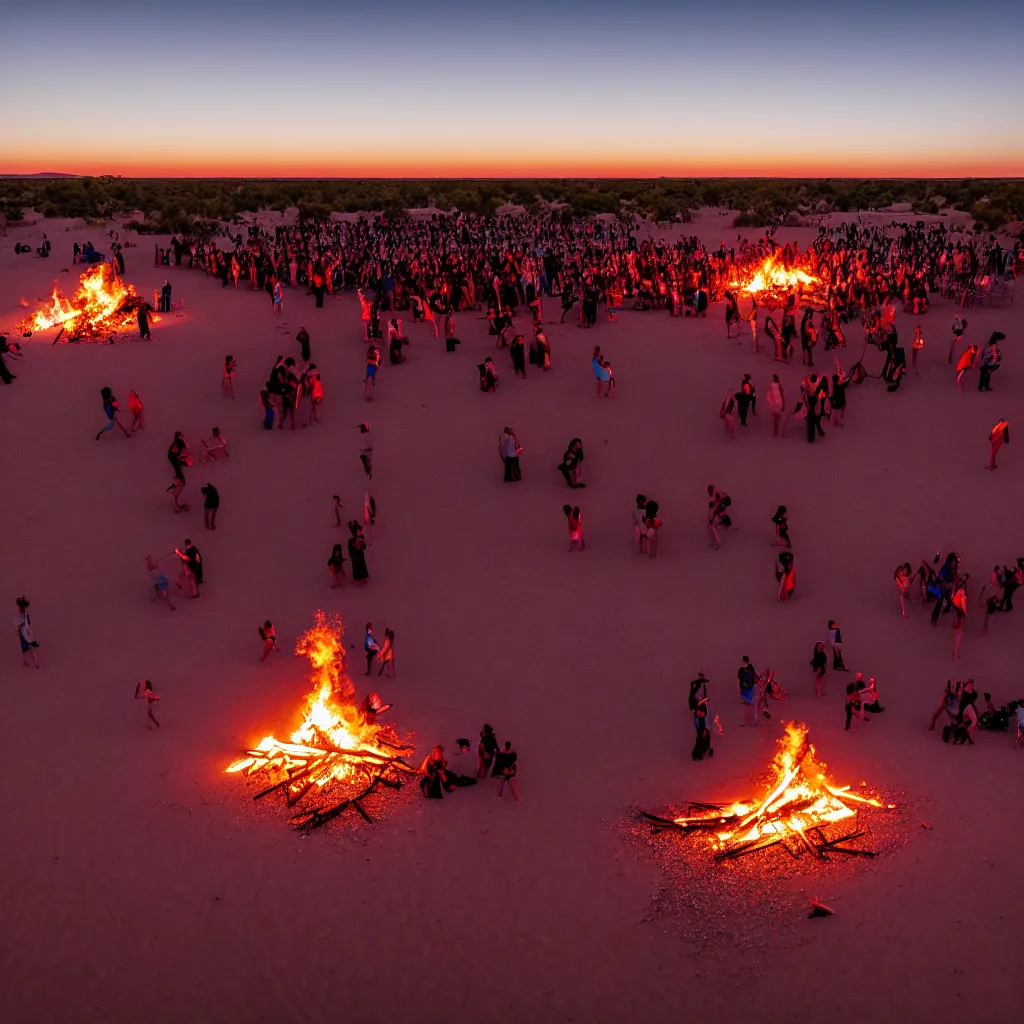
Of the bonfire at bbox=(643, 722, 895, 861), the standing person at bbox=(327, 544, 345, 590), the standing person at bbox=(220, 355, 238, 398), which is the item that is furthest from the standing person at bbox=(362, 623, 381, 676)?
the standing person at bbox=(220, 355, 238, 398)

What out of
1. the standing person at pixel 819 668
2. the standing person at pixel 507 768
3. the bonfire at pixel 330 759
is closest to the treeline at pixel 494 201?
the bonfire at pixel 330 759

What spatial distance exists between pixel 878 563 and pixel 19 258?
1536 inches

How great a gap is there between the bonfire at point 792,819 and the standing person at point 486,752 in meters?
2.08

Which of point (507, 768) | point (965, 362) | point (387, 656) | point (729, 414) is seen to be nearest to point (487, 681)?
point (387, 656)

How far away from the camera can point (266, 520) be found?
1881cm

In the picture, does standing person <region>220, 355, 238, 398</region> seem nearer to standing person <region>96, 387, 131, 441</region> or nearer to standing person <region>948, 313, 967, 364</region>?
standing person <region>96, 387, 131, 441</region>

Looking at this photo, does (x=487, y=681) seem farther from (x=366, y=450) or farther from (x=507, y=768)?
(x=366, y=450)

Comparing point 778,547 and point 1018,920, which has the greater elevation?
point 778,547

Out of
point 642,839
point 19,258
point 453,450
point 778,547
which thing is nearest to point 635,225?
point 19,258

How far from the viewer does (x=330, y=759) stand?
11641 millimetres

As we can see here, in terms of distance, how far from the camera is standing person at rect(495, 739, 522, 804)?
11070mm

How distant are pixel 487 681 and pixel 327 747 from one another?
2920 mm

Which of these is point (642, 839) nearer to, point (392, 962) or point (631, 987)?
point (631, 987)

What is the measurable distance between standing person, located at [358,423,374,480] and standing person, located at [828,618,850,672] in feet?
34.8
